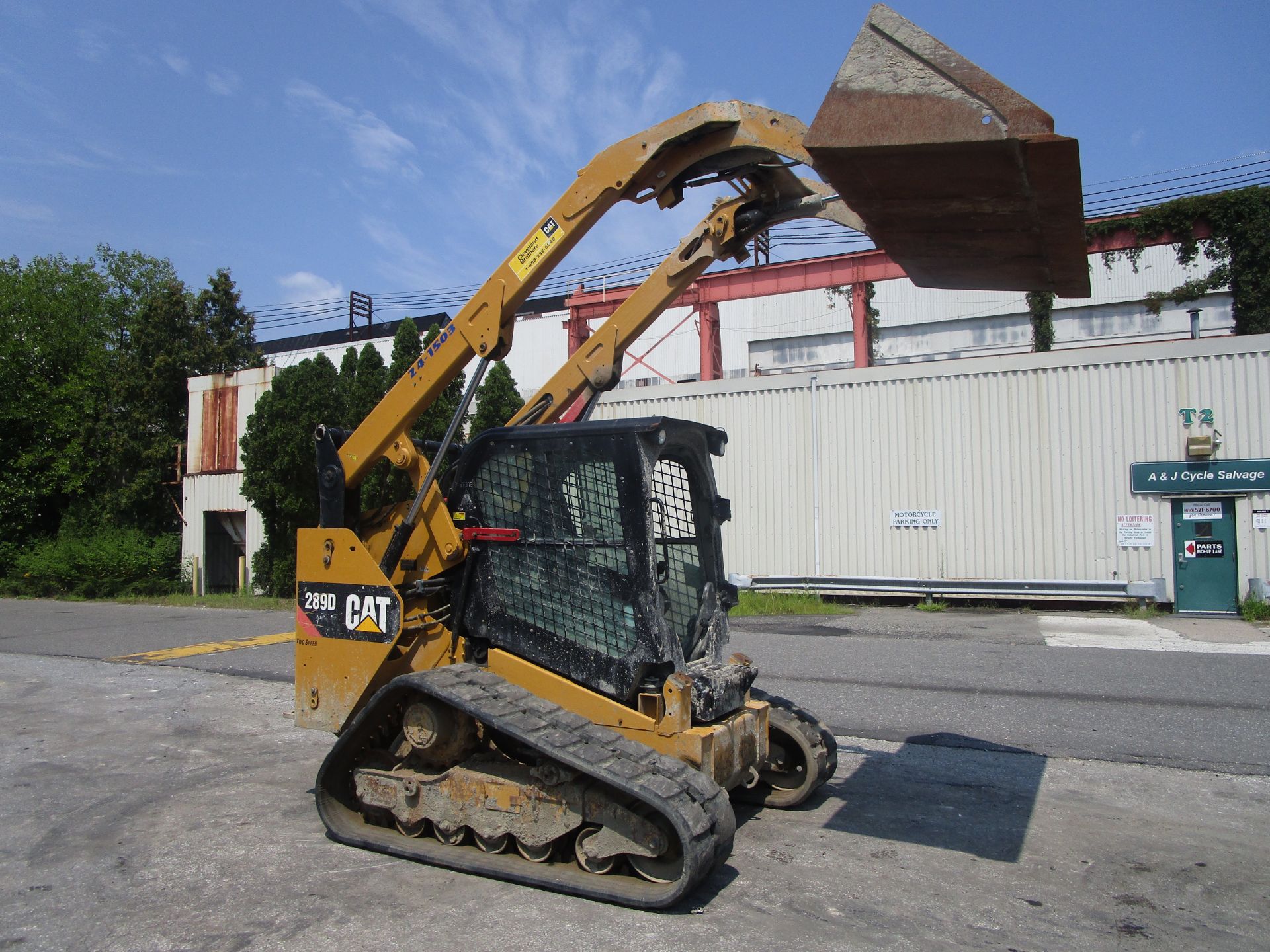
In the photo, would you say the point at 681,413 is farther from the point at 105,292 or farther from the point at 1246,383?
the point at 105,292

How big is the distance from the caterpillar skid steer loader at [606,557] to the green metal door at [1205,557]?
13515 millimetres

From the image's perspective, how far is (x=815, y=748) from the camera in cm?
592

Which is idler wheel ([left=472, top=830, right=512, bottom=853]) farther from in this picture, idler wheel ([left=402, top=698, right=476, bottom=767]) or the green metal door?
the green metal door

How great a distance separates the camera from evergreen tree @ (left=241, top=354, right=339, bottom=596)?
68.6 ft

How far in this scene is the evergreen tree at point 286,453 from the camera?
2091 centimetres

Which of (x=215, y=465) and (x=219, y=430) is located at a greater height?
(x=219, y=430)

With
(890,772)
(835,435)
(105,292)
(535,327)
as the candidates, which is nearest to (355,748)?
(890,772)

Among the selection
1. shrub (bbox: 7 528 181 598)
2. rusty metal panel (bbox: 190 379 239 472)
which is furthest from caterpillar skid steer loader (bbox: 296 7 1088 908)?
shrub (bbox: 7 528 181 598)

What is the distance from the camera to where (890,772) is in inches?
270

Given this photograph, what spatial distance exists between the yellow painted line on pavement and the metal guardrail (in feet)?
24.2

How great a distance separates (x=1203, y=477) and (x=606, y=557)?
15.4m

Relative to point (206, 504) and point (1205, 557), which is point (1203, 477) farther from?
point (206, 504)

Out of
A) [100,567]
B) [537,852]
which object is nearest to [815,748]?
[537,852]

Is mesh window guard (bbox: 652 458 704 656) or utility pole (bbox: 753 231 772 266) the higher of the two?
utility pole (bbox: 753 231 772 266)
